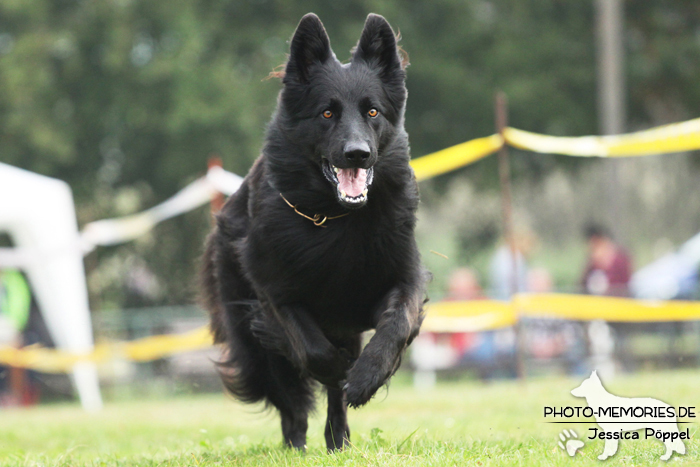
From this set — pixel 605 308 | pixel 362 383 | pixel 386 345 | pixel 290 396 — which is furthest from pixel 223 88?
pixel 362 383

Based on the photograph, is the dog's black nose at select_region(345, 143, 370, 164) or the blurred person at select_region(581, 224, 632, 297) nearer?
the dog's black nose at select_region(345, 143, 370, 164)

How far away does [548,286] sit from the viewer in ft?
39.8

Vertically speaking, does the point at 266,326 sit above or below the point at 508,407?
above

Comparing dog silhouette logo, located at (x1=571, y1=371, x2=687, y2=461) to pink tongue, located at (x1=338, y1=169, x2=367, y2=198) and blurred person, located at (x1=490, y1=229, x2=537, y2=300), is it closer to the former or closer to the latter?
pink tongue, located at (x1=338, y1=169, x2=367, y2=198)

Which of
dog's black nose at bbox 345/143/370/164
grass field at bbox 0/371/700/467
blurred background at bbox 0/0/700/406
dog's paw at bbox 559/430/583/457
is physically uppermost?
blurred background at bbox 0/0/700/406

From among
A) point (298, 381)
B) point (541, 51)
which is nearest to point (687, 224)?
point (541, 51)

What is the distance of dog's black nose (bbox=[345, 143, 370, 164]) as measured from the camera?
3.74 m

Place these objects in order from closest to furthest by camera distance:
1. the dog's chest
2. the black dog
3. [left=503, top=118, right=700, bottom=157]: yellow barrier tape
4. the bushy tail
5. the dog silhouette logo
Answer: the dog silhouette logo < the black dog < the dog's chest < the bushy tail < [left=503, top=118, right=700, bottom=157]: yellow barrier tape

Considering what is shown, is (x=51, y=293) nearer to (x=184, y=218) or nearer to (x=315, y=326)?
(x=184, y=218)

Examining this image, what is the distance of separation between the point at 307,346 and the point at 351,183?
776 mm

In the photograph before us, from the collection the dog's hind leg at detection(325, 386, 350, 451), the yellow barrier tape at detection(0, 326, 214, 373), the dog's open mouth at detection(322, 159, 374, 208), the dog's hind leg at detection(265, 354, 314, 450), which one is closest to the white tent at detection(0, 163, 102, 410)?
the yellow barrier tape at detection(0, 326, 214, 373)

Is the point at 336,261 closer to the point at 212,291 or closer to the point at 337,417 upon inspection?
the point at 337,417

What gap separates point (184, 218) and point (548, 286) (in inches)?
340

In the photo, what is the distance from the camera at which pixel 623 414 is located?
3609 mm
